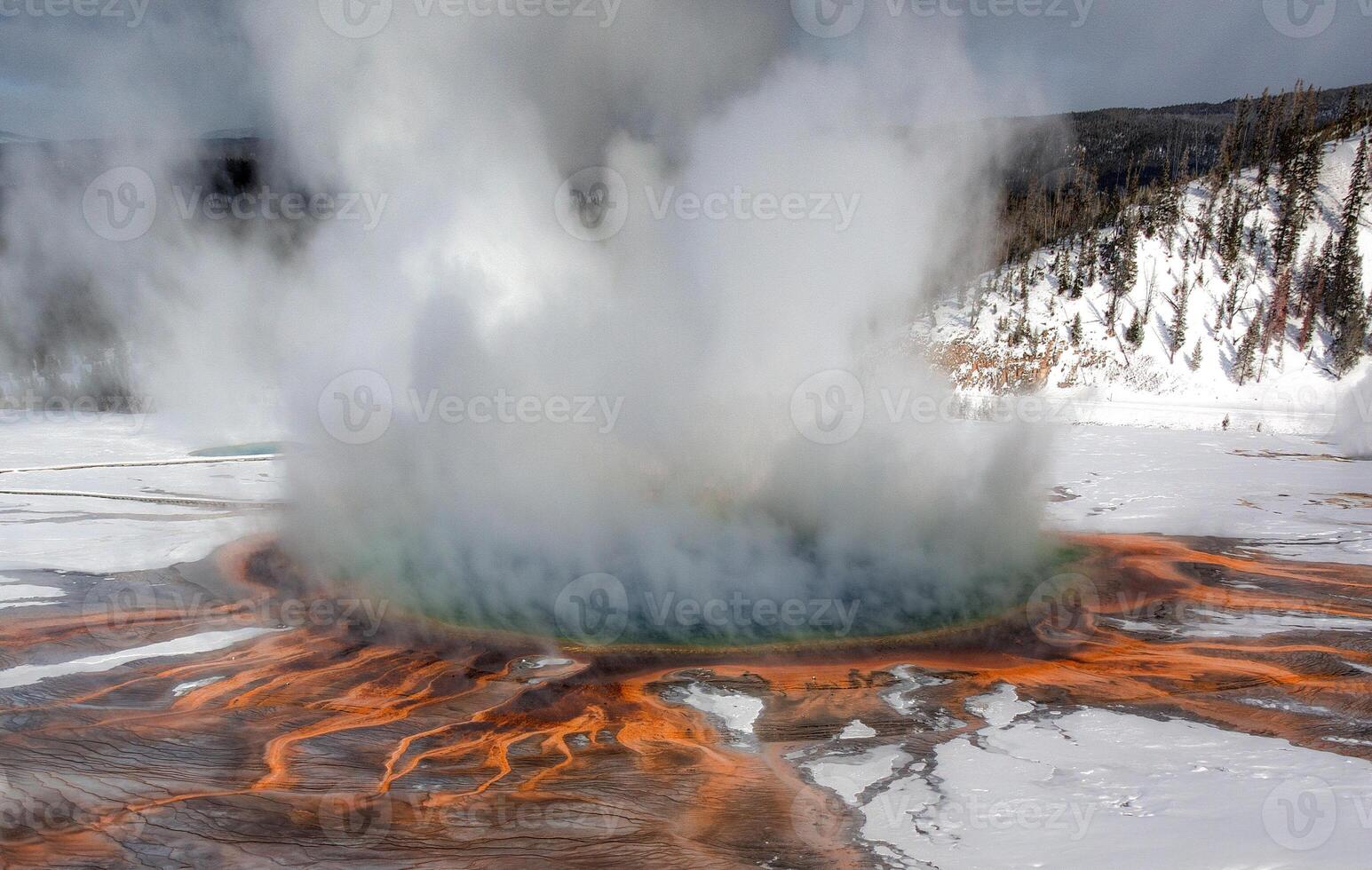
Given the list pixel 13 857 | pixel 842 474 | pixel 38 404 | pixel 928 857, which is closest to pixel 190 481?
pixel 842 474

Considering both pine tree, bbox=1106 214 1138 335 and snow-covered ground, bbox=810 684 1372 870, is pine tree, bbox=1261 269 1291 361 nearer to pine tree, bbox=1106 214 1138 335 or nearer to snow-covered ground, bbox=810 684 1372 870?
pine tree, bbox=1106 214 1138 335

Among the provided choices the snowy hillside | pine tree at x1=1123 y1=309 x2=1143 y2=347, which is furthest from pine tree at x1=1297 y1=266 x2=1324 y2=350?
pine tree at x1=1123 y1=309 x2=1143 y2=347

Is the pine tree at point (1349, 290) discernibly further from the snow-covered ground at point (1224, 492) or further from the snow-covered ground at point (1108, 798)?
the snow-covered ground at point (1108, 798)

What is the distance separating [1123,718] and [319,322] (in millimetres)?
23980

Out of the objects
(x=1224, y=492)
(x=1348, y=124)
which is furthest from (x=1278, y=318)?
(x=1224, y=492)

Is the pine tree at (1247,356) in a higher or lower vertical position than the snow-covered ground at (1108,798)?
higher

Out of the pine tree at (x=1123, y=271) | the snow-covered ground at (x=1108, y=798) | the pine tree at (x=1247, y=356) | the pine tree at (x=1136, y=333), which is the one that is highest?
the pine tree at (x=1123, y=271)

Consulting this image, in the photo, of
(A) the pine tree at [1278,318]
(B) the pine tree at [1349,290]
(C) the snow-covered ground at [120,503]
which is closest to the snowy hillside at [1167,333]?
(A) the pine tree at [1278,318]

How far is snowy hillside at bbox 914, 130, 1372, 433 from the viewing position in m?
39.6

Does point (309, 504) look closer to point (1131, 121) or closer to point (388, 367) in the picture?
point (388, 367)

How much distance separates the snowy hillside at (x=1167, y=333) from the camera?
3962 cm

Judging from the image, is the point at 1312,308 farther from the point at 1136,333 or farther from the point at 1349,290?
the point at 1136,333

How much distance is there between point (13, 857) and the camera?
470 cm

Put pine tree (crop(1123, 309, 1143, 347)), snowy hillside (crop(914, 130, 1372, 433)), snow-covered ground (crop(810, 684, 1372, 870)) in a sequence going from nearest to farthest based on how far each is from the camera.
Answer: snow-covered ground (crop(810, 684, 1372, 870))
snowy hillside (crop(914, 130, 1372, 433))
pine tree (crop(1123, 309, 1143, 347))
